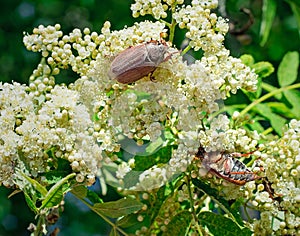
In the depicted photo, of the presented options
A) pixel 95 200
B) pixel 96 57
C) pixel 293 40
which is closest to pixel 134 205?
pixel 95 200

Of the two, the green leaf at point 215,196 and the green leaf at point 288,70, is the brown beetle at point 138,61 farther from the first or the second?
the green leaf at point 288,70

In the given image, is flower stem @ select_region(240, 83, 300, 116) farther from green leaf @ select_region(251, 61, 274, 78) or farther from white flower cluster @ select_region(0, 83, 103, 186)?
white flower cluster @ select_region(0, 83, 103, 186)

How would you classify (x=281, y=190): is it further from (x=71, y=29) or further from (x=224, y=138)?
(x=71, y=29)

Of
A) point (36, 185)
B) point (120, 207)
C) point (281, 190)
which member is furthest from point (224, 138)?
point (36, 185)

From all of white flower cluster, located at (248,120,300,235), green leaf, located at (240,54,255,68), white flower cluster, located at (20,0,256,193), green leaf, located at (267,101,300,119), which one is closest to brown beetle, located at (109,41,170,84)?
white flower cluster, located at (20,0,256,193)

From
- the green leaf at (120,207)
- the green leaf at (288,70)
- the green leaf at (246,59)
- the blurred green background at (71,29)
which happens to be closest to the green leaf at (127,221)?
the green leaf at (120,207)

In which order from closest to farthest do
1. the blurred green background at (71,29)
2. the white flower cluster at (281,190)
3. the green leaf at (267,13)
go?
1. the white flower cluster at (281,190)
2. the green leaf at (267,13)
3. the blurred green background at (71,29)

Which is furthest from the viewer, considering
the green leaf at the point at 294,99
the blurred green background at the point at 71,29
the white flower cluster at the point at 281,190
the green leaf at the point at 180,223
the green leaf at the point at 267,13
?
the blurred green background at the point at 71,29
